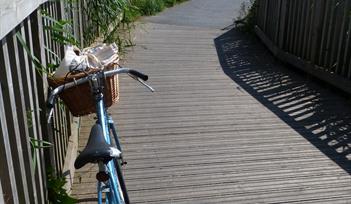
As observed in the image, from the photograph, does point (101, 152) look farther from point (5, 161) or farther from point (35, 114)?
point (35, 114)

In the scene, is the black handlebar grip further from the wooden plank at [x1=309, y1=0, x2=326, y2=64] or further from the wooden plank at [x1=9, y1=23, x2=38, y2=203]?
the wooden plank at [x1=309, y1=0, x2=326, y2=64]

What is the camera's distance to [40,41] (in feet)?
9.42

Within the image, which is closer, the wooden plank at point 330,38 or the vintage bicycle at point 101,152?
the vintage bicycle at point 101,152

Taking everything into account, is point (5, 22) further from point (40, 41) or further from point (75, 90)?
point (75, 90)

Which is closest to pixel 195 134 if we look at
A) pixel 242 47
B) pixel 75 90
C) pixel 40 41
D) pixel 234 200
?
pixel 234 200

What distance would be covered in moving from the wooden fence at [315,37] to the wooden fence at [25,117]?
13.7 ft

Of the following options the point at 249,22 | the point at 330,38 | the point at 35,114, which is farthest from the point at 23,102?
the point at 249,22

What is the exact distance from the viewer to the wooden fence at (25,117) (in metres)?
2.09

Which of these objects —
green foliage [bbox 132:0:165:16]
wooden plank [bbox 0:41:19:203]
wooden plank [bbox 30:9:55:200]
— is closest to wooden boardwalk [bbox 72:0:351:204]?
wooden plank [bbox 30:9:55:200]

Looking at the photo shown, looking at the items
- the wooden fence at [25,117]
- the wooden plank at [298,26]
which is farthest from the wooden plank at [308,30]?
the wooden fence at [25,117]

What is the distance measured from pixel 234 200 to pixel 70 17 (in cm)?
248

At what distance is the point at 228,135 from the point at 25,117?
2.78m

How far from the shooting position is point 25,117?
243 centimetres

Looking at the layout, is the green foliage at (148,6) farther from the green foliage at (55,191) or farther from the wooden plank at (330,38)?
the green foliage at (55,191)
